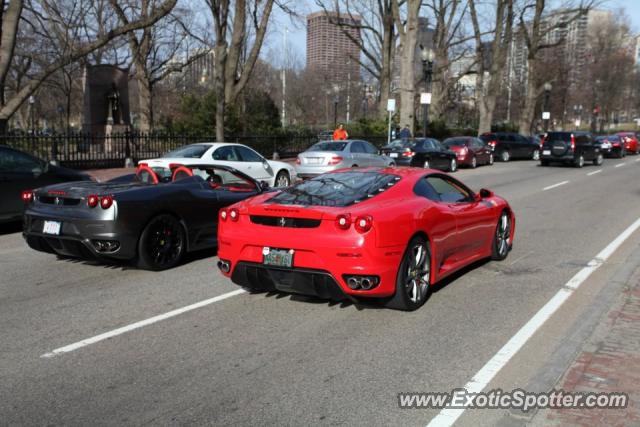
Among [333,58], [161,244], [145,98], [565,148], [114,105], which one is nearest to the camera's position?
[161,244]

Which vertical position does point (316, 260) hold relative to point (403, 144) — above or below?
below

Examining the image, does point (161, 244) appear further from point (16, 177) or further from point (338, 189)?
point (16, 177)

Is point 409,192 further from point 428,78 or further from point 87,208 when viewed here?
point 428,78

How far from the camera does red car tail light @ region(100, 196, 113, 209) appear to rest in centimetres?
711

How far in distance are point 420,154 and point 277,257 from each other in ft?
61.8

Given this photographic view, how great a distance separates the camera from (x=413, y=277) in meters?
5.96

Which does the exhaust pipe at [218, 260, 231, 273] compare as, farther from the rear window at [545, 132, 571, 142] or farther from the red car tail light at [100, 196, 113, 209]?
the rear window at [545, 132, 571, 142]

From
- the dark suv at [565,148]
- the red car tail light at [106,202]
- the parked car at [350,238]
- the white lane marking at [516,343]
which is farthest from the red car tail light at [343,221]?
the dark suv at [565,148]

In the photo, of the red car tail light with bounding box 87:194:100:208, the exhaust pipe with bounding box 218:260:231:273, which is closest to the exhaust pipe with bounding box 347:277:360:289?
the exhaust pipe with bounding box 218:260:231:273

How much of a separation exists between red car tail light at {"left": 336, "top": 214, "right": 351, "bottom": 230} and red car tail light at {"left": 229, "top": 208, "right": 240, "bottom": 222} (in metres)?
1.12

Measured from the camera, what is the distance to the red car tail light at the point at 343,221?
5.50 m

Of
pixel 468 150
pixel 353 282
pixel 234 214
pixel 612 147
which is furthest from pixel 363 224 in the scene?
pixel 612 147

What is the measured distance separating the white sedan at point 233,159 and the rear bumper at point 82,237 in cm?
688

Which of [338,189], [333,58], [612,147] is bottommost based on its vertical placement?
[338,189]
